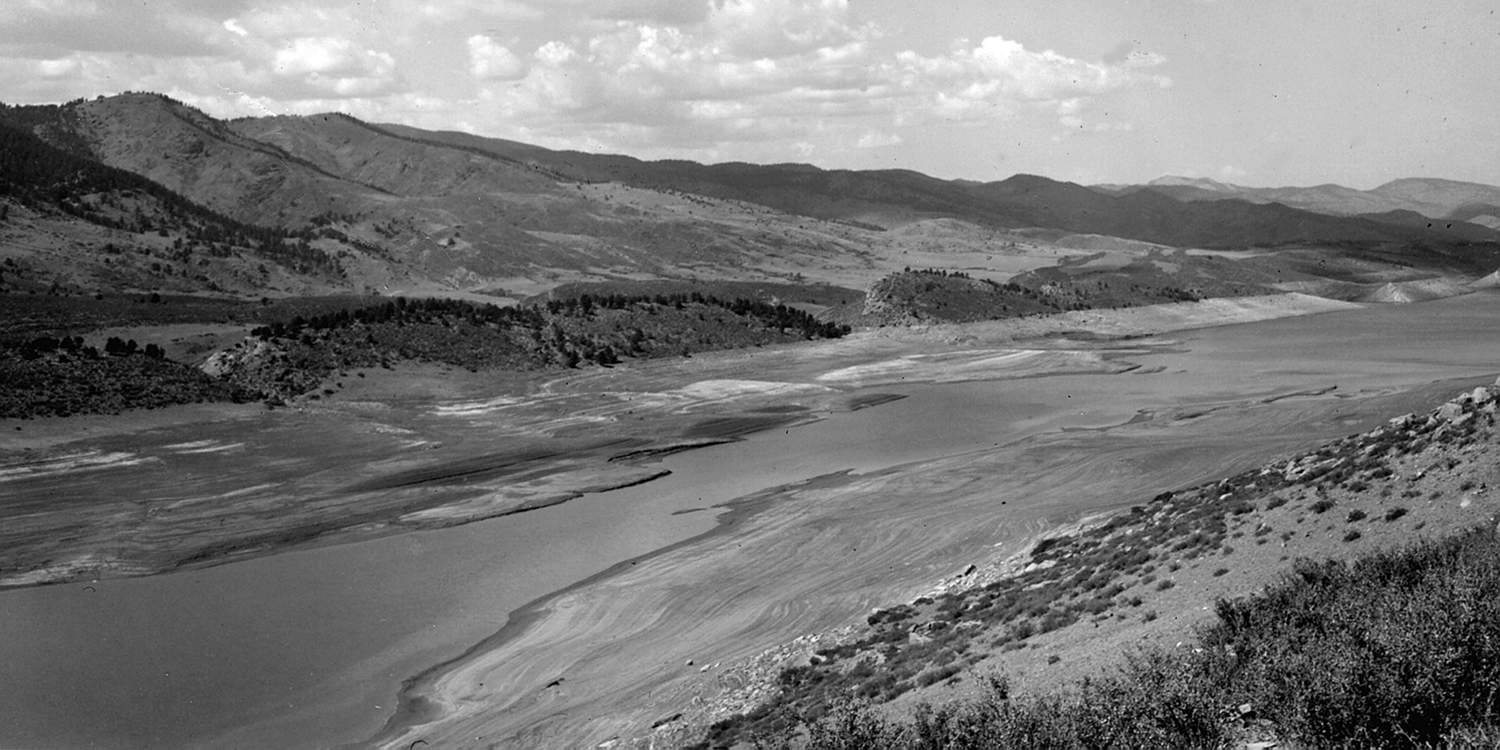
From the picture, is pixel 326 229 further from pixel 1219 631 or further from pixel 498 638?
pixel 1219 631

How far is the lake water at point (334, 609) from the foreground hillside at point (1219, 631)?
984cm

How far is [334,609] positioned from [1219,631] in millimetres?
22896

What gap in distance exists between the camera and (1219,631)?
17109 millimetres

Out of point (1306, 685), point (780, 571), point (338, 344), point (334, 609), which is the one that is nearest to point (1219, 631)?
point (1306, 685)

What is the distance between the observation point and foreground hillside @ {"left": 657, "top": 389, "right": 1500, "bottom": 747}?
42.3ft

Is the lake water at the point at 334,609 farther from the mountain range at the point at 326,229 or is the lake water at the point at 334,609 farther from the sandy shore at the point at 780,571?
the mountain range at the point at 326,229

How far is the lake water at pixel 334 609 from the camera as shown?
2469 centimetres

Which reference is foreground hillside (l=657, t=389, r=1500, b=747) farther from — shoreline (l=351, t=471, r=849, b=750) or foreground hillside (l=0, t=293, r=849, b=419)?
foreground hillside (l=0, t=293, r=849, b=419)

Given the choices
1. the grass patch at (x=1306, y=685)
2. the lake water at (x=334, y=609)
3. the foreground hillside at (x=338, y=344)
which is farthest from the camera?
the foreground hillside at (x=338, y=344)

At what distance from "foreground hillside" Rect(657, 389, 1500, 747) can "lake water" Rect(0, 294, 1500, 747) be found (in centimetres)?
984

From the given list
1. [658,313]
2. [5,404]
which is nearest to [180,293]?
[658,313]

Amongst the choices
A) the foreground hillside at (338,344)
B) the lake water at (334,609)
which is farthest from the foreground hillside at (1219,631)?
the foreground hillside at (338,344)

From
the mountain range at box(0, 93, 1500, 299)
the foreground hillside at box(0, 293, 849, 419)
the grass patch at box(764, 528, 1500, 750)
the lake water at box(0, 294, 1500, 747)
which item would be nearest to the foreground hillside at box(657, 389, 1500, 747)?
the grass patch at box(764, 528, 1500, 750)

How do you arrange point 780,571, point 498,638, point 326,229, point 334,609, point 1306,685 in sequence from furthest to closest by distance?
point 326,229
point 780,571
point 334,609
point 498,638
point 1306,685
